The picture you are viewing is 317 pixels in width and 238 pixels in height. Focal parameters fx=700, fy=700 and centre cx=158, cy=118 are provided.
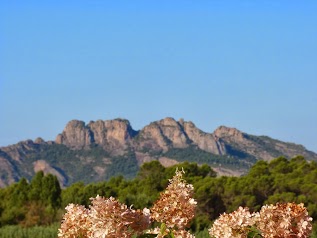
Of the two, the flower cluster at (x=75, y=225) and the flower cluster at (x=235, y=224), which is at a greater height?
the flower cluster at (x=75, y=225)

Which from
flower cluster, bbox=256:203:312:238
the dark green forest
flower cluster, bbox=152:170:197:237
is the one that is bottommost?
flower cluster, bbox=256:203:312:238

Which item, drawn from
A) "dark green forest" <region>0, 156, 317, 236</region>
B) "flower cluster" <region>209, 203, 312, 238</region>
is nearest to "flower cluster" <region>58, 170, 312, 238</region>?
"flower cluster" <region>209, 203, 312, 238</region>

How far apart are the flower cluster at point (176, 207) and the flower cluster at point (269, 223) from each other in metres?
0.16

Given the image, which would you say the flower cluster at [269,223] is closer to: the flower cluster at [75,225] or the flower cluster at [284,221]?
the flower cluster at [284,221]

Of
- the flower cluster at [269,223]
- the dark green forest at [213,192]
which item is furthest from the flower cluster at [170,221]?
the dark green forest at [213,192]

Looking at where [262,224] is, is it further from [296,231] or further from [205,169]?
[205,169]

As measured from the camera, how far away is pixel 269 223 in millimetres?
2498

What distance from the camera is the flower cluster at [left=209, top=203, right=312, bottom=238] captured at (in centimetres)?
248

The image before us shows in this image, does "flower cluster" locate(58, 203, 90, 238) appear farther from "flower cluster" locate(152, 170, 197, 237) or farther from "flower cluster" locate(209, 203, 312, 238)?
"flower cluster" locate(209, 203, 312, 238)

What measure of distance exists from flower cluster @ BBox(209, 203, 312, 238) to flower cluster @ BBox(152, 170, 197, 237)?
0.16m

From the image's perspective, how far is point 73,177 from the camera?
19325 centimetres

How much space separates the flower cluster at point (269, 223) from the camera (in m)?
2.48

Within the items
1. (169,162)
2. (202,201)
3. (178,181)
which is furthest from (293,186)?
(169,162)

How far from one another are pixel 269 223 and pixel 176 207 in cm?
37
